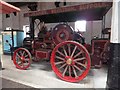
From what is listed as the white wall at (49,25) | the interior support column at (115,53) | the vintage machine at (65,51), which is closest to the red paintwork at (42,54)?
the vintage machine at (65,51)

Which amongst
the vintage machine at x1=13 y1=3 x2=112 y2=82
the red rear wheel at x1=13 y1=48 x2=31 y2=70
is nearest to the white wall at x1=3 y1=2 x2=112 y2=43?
the vintage machine at x1=13 y1=3 x2=112 y2=82

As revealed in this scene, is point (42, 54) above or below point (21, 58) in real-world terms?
above

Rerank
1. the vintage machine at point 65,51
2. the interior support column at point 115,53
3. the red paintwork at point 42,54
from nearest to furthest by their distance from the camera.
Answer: the interior support column at point 115,53, the vintage machine at point 65,51, the red paintwork at point 42,54

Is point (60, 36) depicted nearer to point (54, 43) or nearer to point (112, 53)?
point (54, 43)

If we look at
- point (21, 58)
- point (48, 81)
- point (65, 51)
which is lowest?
point (48, 81)

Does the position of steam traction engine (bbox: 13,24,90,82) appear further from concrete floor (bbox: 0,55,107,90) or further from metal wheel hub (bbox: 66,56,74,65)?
concrete floor (bbox: 0,55,107,90)

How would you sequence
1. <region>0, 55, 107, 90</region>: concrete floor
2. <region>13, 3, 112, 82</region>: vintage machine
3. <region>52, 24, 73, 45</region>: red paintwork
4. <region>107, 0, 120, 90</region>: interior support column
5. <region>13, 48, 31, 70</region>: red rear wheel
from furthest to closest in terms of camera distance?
<region>13, 48, 31, 70</region>: red rear wheel < <region>52, 24, 73, 45</region>: red paintwork < <region>13, 3, 112, 82</region>: vintage machine < <region>0, 55, 107, 90</region>: concrete floor < <region>107, 0, 120, 90</region>: interior support column

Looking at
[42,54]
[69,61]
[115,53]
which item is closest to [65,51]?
[69,61]

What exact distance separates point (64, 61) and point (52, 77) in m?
0.57

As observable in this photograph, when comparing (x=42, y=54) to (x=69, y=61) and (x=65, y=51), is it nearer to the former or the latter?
(x=65, y=51)

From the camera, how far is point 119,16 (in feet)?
7.47

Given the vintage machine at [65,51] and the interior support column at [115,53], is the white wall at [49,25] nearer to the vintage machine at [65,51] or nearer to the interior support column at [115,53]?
the vintage machine at [65,51]

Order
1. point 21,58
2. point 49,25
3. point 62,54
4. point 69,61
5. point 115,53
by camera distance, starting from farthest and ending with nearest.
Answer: point 49,25 → point 21,58 → point 62,54 → point 69,61 → point 115,53

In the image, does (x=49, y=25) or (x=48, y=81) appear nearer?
(x=48, y=81)
